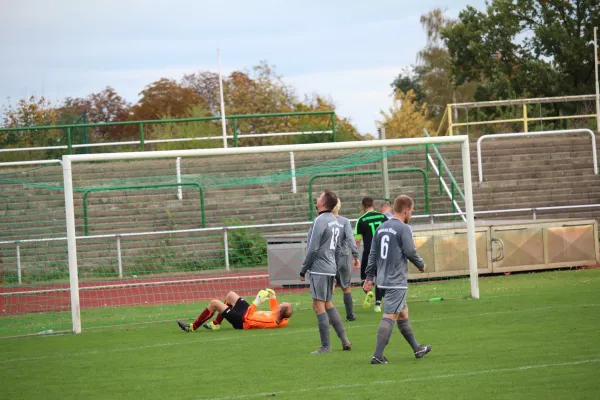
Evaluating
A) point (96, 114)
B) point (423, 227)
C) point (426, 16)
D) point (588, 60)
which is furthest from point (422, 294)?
point (426, 16)

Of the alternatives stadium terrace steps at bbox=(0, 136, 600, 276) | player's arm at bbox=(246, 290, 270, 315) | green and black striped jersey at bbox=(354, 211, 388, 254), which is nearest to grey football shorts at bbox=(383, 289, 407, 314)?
player's arm at bbox=(246, 290, 270, 315)

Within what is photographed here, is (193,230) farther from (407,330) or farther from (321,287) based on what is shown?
(407,330)

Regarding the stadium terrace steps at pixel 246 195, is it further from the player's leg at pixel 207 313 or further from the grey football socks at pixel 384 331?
the grey football socks at pixel 384 331

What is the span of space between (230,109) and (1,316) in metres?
22.7

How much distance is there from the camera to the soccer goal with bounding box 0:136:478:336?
631 inches

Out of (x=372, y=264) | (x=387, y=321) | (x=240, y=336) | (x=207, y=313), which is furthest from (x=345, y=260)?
(x=387, y=321)

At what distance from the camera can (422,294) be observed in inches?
672

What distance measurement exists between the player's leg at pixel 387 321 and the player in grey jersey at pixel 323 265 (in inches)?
43.8

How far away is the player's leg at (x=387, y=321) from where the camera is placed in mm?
9117

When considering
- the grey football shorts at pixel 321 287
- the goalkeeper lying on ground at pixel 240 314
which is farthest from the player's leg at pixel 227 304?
the grey football shorts at pixel 321 287

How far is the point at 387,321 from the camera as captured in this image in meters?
9.14

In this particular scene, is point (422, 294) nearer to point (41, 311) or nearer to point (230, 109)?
point (41, 311)

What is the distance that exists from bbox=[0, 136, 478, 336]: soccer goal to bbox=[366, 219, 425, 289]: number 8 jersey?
5633 mm

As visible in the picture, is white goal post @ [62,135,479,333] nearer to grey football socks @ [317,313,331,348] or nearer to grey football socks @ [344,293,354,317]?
grey football socks @ [344,293,354,317]
